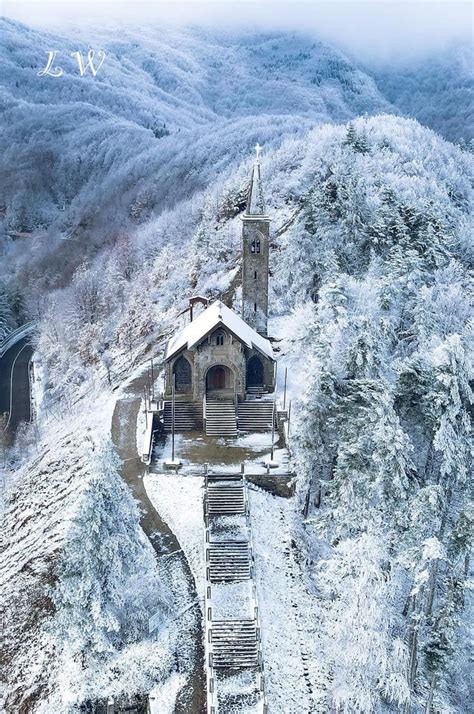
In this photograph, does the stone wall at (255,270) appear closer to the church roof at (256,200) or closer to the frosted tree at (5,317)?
the church roof at (256,200)

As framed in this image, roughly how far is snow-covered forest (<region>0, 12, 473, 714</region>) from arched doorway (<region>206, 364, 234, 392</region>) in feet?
13.8

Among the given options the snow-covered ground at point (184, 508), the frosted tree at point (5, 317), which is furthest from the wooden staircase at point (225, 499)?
the frosted tree at point (5, 317)

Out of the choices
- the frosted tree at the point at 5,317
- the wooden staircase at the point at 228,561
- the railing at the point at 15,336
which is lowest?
the wooden staircase at the point at 228,561

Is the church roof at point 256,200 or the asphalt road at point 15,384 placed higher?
the church roof at point 256,200

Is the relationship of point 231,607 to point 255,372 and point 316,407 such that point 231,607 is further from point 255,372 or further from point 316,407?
point 255,372

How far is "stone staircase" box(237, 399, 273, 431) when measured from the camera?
132 ft

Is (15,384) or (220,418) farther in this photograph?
(15,384)

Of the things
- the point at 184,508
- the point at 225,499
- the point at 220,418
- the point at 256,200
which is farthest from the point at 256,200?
the point at 184,508

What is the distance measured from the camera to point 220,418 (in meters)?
40.1

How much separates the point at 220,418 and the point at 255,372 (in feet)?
13.2

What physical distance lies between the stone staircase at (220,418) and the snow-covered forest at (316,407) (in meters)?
3.96

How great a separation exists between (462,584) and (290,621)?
284 inches

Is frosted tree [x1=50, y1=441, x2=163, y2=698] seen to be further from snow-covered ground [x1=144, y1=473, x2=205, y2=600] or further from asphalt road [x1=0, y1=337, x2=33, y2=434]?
Result: asphalt road [x1=0, y1=337, x2=33, y2=434]

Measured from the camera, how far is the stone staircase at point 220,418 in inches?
1558
